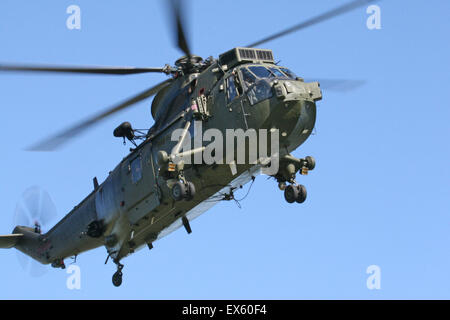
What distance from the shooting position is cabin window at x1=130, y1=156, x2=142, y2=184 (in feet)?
74.3

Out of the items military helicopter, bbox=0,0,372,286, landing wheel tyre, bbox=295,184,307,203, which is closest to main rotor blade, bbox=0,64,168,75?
military helicopter, bbox=0,0,372,286

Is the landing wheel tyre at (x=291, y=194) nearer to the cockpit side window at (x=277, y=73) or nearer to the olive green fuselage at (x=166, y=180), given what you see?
the olive green fuselage at (x=166, y=180)

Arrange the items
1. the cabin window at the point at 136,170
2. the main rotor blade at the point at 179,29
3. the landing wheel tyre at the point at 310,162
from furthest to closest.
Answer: the cabin window at the point at 136,170
the landing wheel tyre at the point at 310,162
the main rotor blade at the point at 179,29

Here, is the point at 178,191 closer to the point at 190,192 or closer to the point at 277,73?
the point at 190,192

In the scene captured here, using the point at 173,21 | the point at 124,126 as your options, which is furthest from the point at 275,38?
the point at 124,126

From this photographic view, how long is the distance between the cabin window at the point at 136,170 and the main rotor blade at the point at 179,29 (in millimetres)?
3609

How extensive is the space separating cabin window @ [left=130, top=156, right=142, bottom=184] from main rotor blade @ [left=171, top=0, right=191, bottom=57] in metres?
3.61

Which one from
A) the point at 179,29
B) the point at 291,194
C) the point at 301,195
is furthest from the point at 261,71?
the point at 301,195

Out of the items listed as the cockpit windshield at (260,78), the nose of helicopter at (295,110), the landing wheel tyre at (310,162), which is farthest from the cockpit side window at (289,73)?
the landing wheel tyre at (310,162)

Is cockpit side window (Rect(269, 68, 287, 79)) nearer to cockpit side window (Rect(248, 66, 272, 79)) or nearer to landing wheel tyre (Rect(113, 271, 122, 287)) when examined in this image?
cockpit side window (Rect(248, 66, 272, 79))

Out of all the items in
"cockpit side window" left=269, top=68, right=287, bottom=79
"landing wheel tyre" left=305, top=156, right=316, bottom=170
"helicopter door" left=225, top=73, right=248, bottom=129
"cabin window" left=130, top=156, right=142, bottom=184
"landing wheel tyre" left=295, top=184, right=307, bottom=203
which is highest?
"cockpit side window" left=269, top=68, right=287, bottom=79

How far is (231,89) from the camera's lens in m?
20.0

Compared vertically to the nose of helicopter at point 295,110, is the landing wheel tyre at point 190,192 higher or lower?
lower

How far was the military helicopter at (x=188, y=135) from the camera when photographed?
1936 cm
